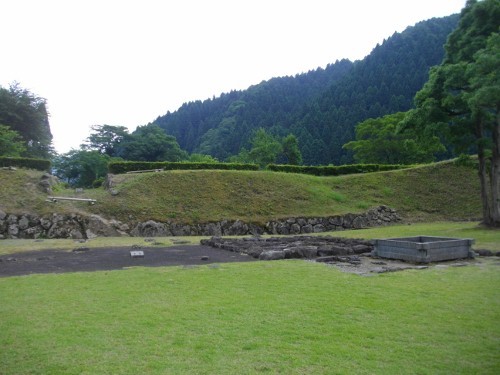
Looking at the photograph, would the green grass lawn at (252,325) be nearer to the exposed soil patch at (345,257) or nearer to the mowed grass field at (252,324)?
the mowed grass field at (252,324)

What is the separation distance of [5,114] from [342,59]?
10986 cm

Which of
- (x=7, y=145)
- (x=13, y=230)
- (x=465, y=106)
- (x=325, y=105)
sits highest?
(x=325, y=105)

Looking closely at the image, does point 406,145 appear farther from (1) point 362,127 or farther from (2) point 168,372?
(2) point 168,372

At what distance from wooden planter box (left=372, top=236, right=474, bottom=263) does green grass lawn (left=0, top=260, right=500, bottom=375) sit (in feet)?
6.79

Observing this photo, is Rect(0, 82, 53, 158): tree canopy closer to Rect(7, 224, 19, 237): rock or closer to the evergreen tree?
the evergreen tree

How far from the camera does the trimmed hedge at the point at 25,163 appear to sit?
27.5 metres

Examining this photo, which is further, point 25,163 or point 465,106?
point 25,163

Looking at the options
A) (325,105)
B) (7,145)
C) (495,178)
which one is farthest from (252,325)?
(325,105)

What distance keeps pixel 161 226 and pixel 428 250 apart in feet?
52.7

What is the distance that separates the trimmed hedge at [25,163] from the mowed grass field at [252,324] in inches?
861

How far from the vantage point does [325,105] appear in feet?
272

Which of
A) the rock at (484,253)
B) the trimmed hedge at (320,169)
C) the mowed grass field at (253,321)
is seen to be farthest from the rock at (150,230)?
the rock at (484,253)

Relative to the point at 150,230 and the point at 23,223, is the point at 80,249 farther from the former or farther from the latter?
the point at 23,223

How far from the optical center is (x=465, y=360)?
169 inches
